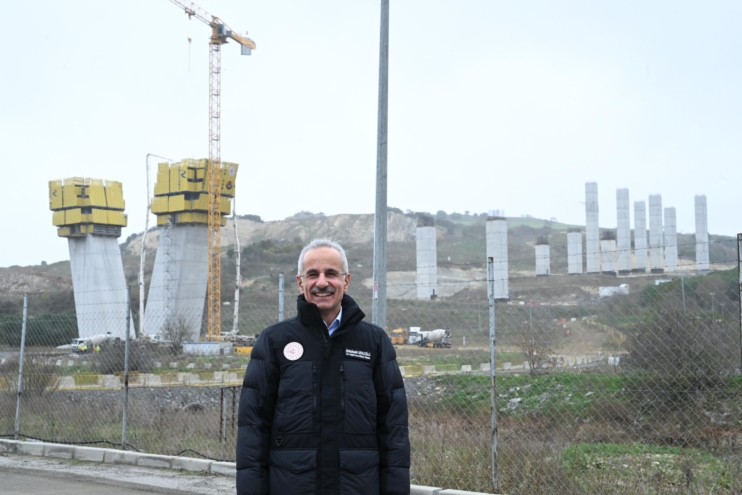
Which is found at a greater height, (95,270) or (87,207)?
(87,207)

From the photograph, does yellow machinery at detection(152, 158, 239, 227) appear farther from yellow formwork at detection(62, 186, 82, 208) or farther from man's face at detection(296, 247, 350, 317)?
man's face at detection(296, 247, 350, 317)

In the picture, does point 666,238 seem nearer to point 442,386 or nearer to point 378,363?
point 442,386

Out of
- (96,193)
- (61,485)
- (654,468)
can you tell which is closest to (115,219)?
(96,193)

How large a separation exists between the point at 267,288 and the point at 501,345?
92989 millimetres

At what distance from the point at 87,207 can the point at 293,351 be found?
5623 cm

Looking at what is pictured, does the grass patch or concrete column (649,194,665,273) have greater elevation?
concrete column (649,194,665,273)

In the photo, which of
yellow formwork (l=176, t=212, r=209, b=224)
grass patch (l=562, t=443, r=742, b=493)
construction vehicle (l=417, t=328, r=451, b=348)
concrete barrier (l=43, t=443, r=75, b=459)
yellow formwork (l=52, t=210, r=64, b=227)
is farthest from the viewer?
yellow formwork (l=52, t=210, r=64, b=227)

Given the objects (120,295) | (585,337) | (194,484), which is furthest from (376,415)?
(120,295)

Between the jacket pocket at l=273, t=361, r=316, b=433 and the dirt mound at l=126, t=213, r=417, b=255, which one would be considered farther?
the dirt mound at l=126, t=213, r=417, b=255

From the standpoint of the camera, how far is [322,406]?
3387 millimetres

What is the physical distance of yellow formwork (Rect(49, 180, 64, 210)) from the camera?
57.2m

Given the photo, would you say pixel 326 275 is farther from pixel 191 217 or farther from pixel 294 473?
pixel 191 217

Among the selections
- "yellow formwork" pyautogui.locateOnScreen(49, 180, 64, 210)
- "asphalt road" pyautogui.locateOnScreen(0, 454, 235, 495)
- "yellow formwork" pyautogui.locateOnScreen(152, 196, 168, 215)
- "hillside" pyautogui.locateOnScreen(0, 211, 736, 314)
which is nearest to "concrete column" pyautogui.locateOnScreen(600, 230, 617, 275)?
"hillside" pyautogui.locateOnScreen(0, 211, 736, 314)

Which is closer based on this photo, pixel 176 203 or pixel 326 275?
pixel 326 275
